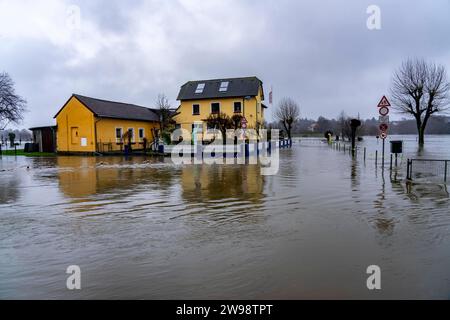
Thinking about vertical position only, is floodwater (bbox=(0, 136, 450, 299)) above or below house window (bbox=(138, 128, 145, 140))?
below

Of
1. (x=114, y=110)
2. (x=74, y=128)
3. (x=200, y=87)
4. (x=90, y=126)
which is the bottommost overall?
(x=74, y=128)

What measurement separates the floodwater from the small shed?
28.8 meters

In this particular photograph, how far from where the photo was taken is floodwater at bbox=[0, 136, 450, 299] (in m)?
4.73

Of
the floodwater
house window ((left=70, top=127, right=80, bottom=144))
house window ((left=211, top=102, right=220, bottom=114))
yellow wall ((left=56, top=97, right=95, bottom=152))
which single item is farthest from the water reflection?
house window ((left=211, top=102, right=220, bottom=114))

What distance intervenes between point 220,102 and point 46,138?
18.6m

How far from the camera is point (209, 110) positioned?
42344mm

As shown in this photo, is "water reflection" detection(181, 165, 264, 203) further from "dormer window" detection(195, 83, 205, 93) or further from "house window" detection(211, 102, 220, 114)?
"dormer window" detection(195, 83, 205, 93)

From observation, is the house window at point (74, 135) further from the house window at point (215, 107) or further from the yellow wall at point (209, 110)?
the house window at point (215, 107)

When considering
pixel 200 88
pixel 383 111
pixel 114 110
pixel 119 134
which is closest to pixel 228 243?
pixel 383 111

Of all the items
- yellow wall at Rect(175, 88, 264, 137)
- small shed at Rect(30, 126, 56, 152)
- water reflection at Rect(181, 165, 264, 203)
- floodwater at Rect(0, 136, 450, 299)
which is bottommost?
floodwater at Rect(0, 136, 450, 299)

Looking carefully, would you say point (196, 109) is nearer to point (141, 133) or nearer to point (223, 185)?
point (141, 133)

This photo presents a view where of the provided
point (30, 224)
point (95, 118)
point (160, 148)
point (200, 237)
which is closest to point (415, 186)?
point (200, 237)
